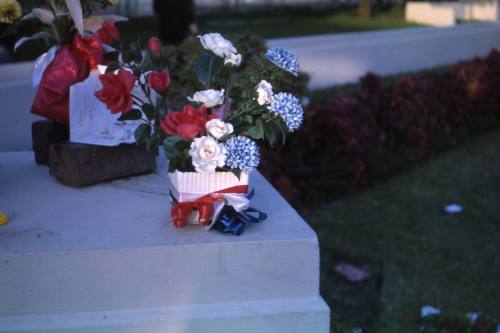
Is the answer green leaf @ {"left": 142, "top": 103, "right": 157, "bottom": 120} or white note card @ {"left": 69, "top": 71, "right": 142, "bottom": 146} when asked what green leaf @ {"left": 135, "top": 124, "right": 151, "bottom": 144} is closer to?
green leaf @ {"left": 142, "top": 103, "right": 157, "bottom": 120}

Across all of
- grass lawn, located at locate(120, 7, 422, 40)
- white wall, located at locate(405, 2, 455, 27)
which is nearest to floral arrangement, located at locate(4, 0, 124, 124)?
Answer: grass lawn, located at locate(120, 7, 422, 40)

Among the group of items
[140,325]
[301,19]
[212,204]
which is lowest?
[301,19]

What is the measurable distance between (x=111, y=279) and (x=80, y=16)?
102 centimetres

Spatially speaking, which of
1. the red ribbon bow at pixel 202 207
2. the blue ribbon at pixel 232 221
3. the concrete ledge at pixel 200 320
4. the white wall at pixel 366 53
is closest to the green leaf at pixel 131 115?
the red ribbon bow at pixel 202 207

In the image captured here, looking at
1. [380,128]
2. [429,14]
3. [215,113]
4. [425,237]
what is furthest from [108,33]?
[429,14]

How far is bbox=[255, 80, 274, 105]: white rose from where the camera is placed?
2.15 m

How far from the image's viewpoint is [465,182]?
555 cm

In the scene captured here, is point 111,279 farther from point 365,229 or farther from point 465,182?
point 465,182

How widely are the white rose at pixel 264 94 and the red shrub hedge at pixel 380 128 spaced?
2253mm

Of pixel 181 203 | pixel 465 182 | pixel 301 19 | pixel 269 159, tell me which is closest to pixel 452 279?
pixel 269 159

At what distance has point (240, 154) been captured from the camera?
2.07 meters

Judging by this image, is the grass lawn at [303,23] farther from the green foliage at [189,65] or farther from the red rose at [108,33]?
the red rose at [108,33]

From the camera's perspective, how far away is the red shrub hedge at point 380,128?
189 inches

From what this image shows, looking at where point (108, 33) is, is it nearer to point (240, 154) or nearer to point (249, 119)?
point (249, 119)
